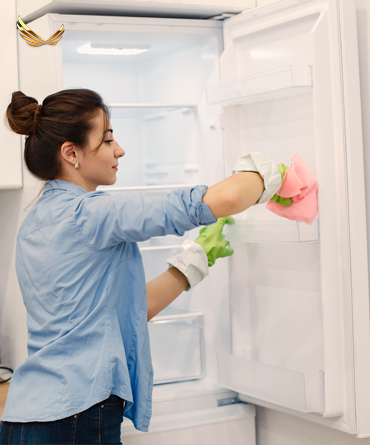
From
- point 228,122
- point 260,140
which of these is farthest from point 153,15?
point 260,140

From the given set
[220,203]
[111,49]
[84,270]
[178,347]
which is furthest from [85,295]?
[111,49]

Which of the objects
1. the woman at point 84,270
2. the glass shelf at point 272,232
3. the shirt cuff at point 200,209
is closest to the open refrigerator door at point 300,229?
the glass shelf at point 272,232

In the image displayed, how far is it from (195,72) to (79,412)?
111 centimetres

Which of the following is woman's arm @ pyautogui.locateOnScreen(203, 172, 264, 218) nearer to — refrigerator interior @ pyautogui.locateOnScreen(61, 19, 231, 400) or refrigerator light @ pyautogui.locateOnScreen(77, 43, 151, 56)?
refrigerator interior @ pyautogui.locateOnScreen(61, 19, 231, 400)

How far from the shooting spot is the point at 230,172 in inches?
58.1

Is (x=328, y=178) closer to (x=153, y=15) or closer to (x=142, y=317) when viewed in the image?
(x=142, y=317)

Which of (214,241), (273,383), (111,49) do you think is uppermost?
(111,49)

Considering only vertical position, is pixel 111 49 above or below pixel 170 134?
above

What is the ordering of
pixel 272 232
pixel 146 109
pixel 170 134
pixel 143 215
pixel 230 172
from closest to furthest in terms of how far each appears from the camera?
pixel 143 215, pixel 272 232, pixel 230 172, pixel 146 109, pixel 170 134

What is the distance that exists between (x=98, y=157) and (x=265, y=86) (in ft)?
1.57

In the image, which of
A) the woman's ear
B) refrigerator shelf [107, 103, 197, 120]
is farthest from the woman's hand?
refrigerator shelf [107, 103, 197, 120]

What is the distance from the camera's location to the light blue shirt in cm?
94

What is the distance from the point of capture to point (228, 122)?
147cm

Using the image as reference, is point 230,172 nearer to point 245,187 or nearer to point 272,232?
point 272,232
